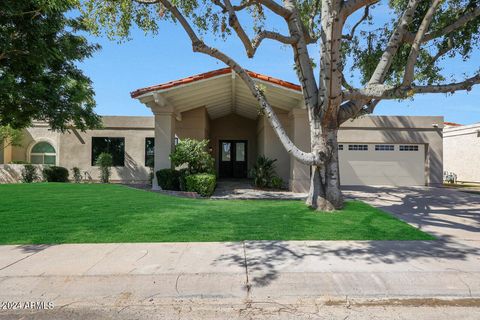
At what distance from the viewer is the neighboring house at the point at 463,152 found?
21.4 metres

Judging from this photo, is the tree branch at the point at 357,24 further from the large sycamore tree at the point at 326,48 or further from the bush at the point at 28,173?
the bush at the point at 28,173

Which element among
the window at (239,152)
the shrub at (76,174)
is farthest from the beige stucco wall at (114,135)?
the window at (239,152)

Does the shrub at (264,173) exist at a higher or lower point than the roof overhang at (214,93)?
lower

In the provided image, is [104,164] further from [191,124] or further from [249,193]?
[249,193]

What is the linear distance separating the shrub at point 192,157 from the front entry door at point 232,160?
7.19 m

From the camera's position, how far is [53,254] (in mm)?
5156

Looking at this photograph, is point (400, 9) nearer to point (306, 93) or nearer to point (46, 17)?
point (306, 93)

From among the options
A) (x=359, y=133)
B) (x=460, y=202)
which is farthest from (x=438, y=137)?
(x=460, y=202)

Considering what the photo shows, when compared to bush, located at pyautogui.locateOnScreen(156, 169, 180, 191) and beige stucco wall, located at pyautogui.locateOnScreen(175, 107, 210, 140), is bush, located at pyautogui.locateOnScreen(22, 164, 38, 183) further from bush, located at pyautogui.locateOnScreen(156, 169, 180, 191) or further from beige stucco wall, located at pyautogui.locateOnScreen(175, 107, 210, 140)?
bush, located at pyautogui.locateOnScreen(156, 169, 180, 191)

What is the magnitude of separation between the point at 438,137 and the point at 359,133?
13.8 ft

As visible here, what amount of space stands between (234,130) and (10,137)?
41.4 ft

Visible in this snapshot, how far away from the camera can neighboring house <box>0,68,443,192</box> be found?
13.0 m

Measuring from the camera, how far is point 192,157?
1221 cm

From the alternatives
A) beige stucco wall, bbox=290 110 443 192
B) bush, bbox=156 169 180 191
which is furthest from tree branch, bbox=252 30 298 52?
beige stucco wall, bbox=290 110 443 192
